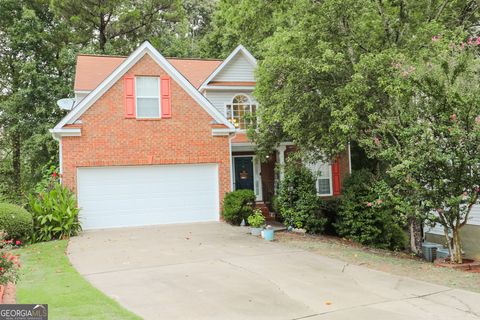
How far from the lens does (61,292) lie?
6.72m

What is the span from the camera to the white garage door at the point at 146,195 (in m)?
14.4

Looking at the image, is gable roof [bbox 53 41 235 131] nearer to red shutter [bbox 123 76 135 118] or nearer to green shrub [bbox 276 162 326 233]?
red shutter [bbox 123 76 135 118]

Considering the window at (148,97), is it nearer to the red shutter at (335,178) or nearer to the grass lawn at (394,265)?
the grass lawn at (394,265)

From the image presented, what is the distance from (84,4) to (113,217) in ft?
51.4

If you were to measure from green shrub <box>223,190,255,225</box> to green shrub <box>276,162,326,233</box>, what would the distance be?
1091mm

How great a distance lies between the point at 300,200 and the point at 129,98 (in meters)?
6.84

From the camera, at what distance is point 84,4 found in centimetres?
2478

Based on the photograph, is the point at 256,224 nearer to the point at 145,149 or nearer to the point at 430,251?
the point at 145,149

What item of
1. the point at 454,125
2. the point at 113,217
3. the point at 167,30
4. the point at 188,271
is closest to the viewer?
the point at 188,271

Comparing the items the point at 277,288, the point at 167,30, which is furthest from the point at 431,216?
the point at 167,30

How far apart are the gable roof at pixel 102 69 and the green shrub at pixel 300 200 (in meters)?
7.04

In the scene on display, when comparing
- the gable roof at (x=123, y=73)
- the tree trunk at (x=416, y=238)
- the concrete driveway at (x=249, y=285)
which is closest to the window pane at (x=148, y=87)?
the gable roof at (x=123, y=73)

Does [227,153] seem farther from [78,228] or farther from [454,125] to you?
[454,125]

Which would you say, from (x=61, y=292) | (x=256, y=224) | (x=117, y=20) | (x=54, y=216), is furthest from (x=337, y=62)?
(x=117, y=20)
